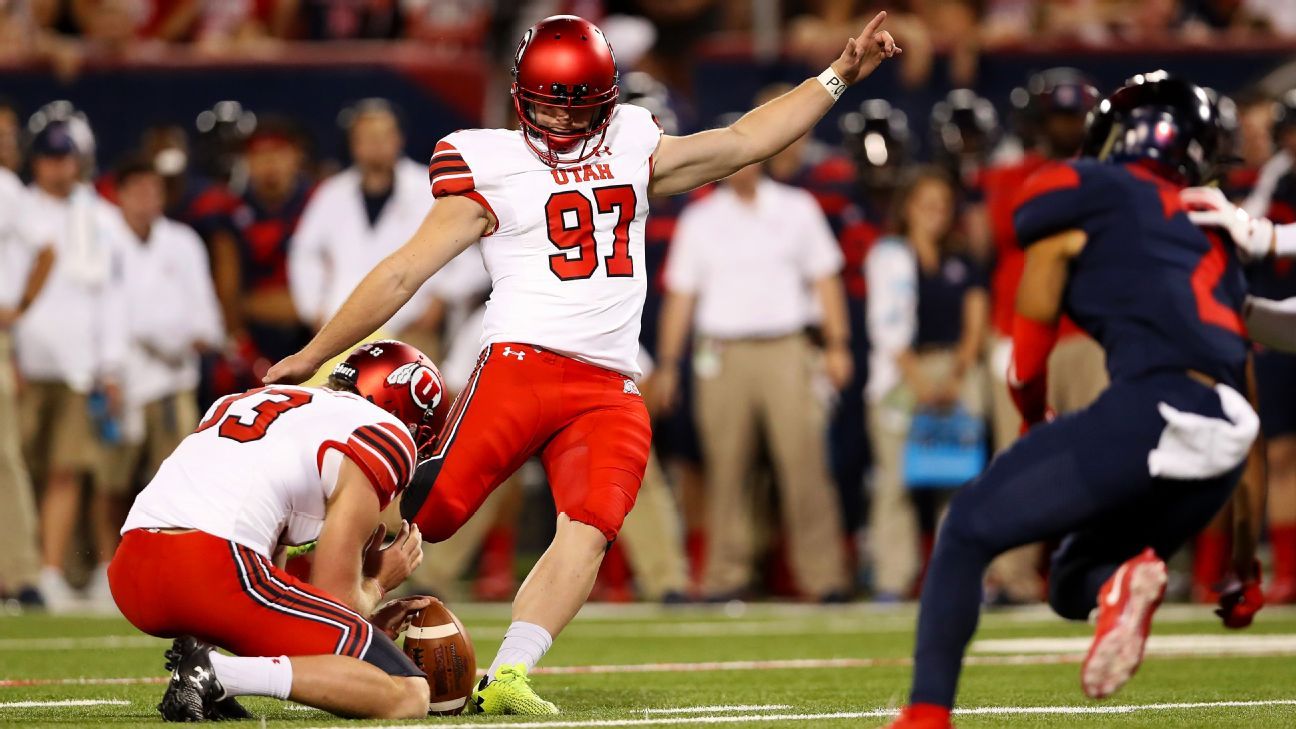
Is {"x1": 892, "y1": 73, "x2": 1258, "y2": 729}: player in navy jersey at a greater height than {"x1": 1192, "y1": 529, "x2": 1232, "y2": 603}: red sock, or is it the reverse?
{"x1": 892, "y1": 73, "x2": 1258, "y2": 729}: player in navy jersey

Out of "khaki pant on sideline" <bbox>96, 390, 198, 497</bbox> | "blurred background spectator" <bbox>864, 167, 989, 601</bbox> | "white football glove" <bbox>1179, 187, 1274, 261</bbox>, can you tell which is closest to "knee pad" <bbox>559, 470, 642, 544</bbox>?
"white football glove" <bbox>1179, 187, 1274, 261</bbox>

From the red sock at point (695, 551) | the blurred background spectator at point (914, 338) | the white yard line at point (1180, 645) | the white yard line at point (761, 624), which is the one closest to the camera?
the white yard line at point (1180, 645)

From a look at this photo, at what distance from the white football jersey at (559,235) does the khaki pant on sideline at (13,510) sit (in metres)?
4.89

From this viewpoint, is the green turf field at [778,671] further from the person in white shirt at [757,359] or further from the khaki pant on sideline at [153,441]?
the khaki pant on sideline at [153,441]

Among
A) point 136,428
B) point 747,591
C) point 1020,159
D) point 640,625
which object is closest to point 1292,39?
point 1020,159

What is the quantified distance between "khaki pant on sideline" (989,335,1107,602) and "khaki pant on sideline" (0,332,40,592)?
471 centimetres

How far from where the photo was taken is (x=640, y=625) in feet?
30.6

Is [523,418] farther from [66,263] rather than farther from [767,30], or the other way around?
[767,30]

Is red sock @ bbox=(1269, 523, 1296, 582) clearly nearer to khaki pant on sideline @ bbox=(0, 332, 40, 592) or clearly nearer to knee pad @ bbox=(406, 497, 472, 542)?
knee pad @ bbox=(406, 497, 472, 542)

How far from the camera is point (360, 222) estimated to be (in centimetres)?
1071

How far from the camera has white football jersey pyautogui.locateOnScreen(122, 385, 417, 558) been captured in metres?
5.05

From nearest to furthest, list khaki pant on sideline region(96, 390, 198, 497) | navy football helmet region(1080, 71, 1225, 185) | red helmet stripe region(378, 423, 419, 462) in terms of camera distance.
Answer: navy football helmet region(1080, 71, 1225, 185) → red helmet stripe region(378, 423, 419, 462) → khaki pant on sideline region(96, 390, 198, 497)

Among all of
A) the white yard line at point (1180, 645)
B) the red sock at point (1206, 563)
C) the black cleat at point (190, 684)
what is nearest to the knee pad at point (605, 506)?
the black cleat at point (190, 684)

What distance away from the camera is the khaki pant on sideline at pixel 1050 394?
9.45 m
